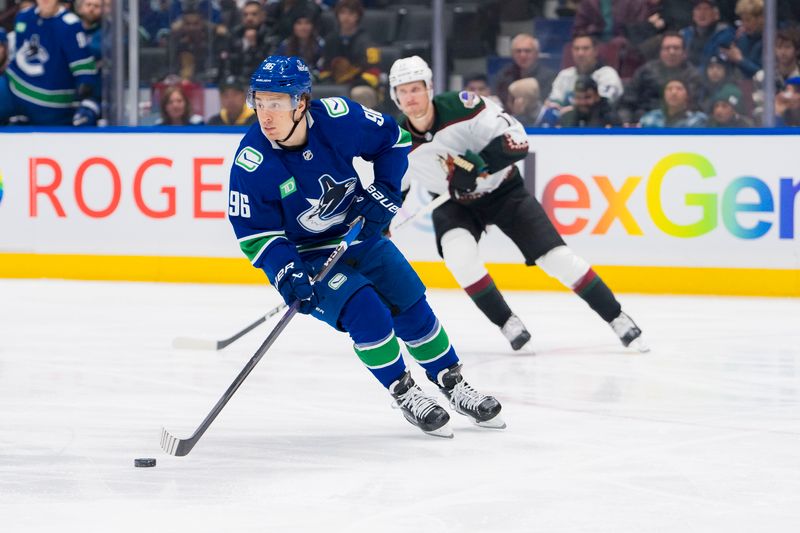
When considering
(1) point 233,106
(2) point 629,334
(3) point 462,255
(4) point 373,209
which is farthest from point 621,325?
(1) point 233,106

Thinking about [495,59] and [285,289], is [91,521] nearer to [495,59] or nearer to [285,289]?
[285,289]

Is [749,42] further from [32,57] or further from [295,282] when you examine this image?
[295,282]

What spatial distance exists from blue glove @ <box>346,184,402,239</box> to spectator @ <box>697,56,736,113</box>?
136 inches

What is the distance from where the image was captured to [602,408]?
12.8 feet

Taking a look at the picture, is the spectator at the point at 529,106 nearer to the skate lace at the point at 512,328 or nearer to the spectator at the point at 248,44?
the spectator at the point at 248,44

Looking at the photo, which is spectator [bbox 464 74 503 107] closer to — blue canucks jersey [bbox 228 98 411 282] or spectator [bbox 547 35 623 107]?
spectator [bbox 547 35 623 107]

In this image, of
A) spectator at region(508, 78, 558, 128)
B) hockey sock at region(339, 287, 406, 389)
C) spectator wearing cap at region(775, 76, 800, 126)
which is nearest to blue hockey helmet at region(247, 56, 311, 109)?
hockey sock at region(339, 287, 406, 389)

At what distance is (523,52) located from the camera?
6871 millimetres

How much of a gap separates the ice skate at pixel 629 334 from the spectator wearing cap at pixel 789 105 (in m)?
2.05

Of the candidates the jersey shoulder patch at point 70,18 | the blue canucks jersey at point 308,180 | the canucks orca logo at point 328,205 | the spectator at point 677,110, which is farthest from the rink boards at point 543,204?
the canucks orca logo at point 328,205

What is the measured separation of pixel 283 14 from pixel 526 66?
4.35 ft

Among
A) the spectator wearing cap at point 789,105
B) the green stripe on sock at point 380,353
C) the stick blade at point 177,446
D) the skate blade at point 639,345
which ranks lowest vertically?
the skate blade at point 639,345

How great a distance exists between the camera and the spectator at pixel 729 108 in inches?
260

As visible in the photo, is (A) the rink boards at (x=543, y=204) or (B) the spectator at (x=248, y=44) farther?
(B) the spectator at (x=248, y=44)
